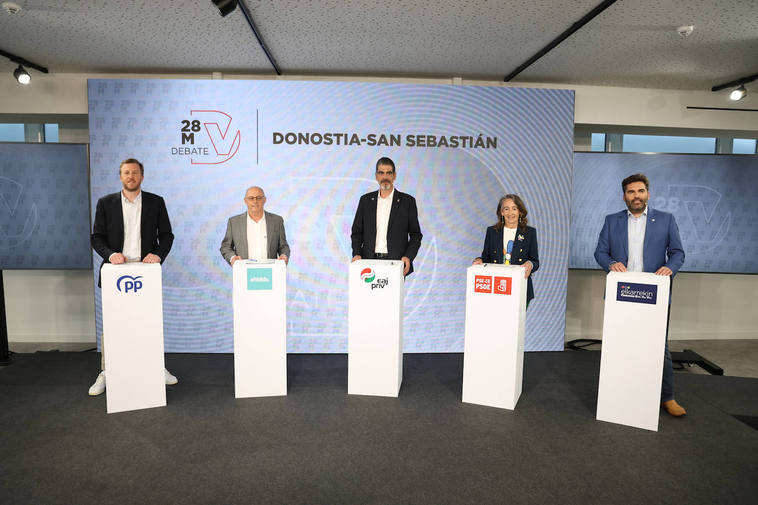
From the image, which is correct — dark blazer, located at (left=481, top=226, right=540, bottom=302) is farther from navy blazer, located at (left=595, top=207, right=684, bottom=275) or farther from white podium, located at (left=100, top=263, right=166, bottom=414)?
white podium, located at (left=100, top=263, right=166, bottom=414)

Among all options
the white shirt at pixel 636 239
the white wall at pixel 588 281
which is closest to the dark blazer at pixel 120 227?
the white wall at pixel 588 281

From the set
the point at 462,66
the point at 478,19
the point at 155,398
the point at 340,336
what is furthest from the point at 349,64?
the point at 155,398

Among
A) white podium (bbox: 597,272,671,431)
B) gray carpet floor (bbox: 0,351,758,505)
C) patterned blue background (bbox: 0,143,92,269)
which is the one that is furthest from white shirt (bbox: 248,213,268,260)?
white podium (bbox: 597,272,671,431)

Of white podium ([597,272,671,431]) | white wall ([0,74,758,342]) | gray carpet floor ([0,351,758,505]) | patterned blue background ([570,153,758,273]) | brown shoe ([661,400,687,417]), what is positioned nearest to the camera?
gray carpet floor ([0,351,758,505])

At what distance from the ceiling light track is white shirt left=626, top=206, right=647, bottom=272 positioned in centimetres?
148

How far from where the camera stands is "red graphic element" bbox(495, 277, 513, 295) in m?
3.15

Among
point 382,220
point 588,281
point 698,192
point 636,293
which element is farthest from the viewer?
point 588,281

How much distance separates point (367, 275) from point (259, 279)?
2.61 ft

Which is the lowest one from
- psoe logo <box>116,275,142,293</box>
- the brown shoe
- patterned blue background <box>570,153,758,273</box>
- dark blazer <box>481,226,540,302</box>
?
the brown shoe

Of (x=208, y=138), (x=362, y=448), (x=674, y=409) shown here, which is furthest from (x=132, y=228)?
(x=674, y=409)

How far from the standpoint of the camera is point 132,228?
10.9 ft

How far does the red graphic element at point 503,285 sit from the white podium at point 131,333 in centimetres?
234

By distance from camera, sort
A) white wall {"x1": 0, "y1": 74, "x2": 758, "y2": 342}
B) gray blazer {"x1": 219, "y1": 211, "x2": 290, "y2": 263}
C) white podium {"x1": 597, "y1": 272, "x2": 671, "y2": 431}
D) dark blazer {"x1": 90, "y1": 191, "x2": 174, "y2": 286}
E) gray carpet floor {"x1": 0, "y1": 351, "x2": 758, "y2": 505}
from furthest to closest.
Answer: white wall {"x1": 0, "y1": 74, "x2": 758, "y2": 342} → gray blazer {"x1": 219, "y1": 211, "x2": 290, "y2": 263} → dark blazer {"x1": 90, "y1": 191, "x2": 174, "y2": 286} → white podium {"x1": 597, "y1": 272, "x2": 671, "y2": 431} → gray carpet floor {"x1": 0, "y1": 351, "x2": 758, "y2": 505}

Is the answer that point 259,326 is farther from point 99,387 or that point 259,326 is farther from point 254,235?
point 99,387
